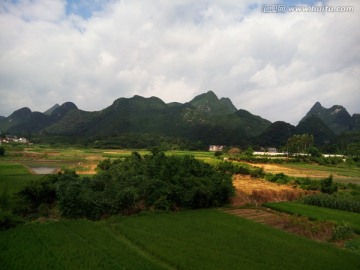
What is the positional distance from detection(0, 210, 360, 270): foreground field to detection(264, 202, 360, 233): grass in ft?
18.3

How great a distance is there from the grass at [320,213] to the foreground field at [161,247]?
18.3ft

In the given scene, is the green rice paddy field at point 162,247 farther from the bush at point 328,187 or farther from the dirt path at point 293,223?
the bush at point 328,187

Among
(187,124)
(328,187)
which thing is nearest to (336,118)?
(187,124)

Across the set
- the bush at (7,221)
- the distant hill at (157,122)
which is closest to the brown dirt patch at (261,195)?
the bush at (7,221)

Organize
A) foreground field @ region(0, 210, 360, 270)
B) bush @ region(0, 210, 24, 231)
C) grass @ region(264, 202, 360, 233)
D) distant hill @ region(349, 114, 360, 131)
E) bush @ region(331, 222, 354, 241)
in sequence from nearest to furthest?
1. foreground field @ region(0, 210, 360, 270)
2. bush @ region(0, 210, 24, 231)
3. bush @ region(331, 222, 354, 241)
4. grass @ region(264, 202, 360, 233)
5. distant hill @ region(349, 114, 360, 131)

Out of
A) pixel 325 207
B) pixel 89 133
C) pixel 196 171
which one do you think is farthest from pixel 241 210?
pixel 89 133

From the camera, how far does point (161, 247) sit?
13.8 meters

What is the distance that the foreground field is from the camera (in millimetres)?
11852

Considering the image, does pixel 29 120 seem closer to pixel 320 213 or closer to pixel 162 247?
pixel 320 213

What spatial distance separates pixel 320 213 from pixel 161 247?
14.4 meters

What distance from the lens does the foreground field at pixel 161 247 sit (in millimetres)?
11852

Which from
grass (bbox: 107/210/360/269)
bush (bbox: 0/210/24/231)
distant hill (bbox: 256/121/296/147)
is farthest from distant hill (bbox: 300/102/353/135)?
bush (bbox: 0/210/24/231)

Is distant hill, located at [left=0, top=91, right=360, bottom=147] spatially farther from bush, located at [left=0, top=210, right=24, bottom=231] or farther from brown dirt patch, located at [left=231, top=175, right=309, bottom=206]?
bush, located at [left=0, top=210, right=24, bottom=231]

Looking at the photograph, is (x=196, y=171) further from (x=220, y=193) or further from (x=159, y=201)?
(x=159, y=201)
